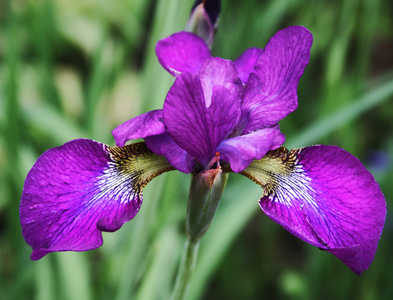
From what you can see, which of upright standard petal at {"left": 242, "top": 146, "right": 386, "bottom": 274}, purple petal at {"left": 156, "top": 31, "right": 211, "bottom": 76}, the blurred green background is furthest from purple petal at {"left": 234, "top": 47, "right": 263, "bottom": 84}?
the blurred green background

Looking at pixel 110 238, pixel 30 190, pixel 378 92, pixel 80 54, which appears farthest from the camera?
pixel 80 54

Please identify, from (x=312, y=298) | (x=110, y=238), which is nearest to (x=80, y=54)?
(x=110, y=238)

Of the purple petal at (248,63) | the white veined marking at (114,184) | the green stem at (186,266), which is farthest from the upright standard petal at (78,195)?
the purple petal at (248,63)

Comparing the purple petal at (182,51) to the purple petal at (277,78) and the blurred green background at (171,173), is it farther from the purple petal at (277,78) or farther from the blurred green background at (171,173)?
the blurred green background at (171,173)

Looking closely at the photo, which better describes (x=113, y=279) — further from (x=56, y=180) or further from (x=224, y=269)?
(x=56, y=180)

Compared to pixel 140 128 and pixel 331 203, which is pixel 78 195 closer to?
pixel 140 128

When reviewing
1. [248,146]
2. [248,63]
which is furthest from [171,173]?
[248,146]
